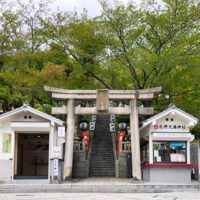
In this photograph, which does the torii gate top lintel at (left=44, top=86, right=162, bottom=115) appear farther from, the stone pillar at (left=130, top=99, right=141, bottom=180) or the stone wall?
the stone wall

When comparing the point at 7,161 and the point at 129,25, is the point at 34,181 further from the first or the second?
the point at 129,25

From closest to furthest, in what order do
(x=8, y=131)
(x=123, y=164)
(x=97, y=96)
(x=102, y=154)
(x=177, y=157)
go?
1. (x=177, y=157)
2. (x=8, y=131)
3. (x=97, y=96)
4. (x=123, y=164)
5. (x=102, y=154)

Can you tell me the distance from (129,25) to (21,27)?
29.8 feet

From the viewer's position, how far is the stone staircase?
26.1 metres

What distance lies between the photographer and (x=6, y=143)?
20.7 meters

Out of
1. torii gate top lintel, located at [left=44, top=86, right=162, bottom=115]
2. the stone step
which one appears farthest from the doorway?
the stone step

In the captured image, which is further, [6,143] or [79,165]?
[79,165]

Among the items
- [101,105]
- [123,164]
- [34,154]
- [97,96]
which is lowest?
[123,164]

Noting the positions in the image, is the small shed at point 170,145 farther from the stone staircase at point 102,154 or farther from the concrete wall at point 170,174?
the stone staircase at point 102,154

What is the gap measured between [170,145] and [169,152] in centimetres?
46

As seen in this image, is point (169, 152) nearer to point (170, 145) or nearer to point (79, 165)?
point (170, 145)

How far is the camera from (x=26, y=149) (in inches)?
962

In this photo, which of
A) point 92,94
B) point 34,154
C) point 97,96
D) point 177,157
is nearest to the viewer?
point 177,157

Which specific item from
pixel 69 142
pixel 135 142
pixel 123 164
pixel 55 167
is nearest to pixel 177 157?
pixel 135 142
